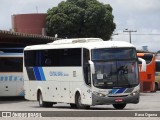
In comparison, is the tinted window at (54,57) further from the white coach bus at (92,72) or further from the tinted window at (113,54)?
the tinted window at (113,54)

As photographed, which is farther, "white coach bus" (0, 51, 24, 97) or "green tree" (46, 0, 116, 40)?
"green tree" (46, 0, 116, 40)

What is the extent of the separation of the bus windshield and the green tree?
4165cm

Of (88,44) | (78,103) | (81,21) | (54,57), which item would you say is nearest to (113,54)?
(88,44)

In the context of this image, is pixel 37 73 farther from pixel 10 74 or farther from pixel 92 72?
pixel 10 74

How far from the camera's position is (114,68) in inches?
1029

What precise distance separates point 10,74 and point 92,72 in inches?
514

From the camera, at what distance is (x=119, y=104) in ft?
90.5

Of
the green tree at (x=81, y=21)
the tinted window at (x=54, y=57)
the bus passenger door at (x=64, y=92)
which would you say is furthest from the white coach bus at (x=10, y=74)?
the green tree at (x=81, y=21)

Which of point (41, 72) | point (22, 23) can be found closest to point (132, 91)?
point (41, 72)

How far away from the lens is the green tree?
68750 mm

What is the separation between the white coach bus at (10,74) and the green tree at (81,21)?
99.6 ft

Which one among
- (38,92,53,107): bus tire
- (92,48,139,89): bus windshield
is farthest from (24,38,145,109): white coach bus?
(38,92,53,107): bus tire

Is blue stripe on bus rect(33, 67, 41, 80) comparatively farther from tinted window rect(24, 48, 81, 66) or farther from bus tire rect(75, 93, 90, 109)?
bus tire rect(75, 93, 90, 109)

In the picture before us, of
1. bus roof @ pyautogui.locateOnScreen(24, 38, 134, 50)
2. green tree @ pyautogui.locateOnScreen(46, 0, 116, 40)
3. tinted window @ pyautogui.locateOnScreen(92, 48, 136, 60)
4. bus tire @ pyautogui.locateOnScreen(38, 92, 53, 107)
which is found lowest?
bus tire @ pyautogui.locateOnScreen(38, 92, 53, 107)
